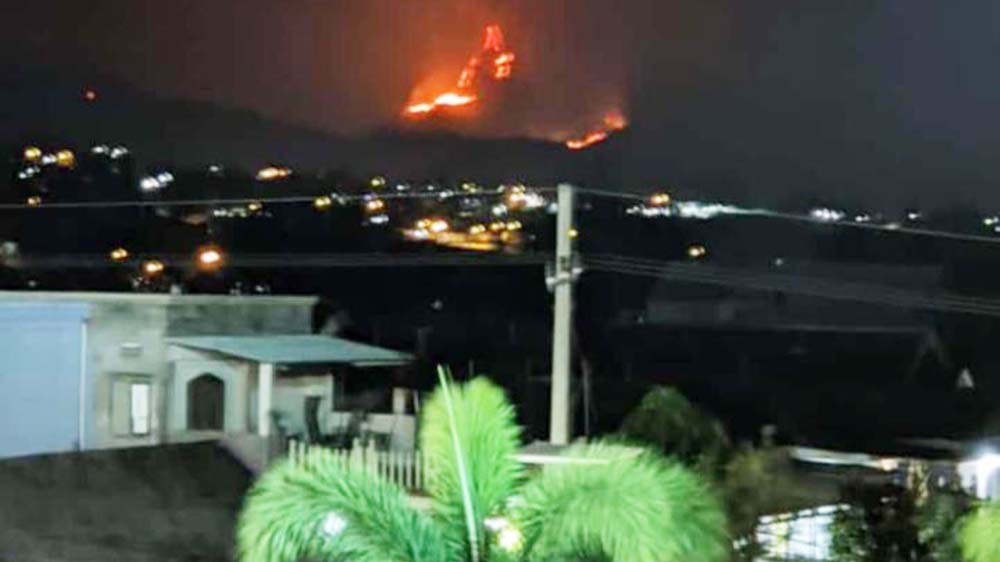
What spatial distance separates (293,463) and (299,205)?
10852mm

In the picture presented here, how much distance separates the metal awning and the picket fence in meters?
1.33

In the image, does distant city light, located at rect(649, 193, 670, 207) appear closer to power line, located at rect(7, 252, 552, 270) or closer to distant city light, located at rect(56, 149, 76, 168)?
power line, located at rect(7, 252, 552, 270)

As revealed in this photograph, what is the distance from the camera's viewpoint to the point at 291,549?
6.31m

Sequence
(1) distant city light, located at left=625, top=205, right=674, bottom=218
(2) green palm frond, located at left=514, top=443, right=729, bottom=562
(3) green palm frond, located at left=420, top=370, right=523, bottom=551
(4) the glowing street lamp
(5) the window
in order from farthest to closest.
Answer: (4) the glowing street lamp < (1) distant city light, located at left=625, top=205, right=674, bottom=218 < (5) the window < (3) green palm frond, located at left=420, top=370, right=523, bottom=551 < (2) green palm frond, located at left=514, top=443, right=729, bottom=562

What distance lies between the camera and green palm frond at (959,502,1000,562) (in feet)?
21.7

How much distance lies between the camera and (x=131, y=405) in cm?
1458

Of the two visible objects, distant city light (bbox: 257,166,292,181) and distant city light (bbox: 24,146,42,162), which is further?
distant city light (bbox: 24,146,42,162)

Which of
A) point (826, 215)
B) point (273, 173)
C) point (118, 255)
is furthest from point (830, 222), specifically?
point (118, 255)

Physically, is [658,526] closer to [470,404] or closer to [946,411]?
[470,404]

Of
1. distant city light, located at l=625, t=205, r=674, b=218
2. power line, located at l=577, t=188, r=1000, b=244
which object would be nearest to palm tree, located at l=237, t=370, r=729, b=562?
power line, located at l=577, t=188, r=1000, b=244

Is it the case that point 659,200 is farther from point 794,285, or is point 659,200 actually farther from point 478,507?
point 478,507

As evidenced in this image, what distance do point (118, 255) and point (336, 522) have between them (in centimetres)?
1255

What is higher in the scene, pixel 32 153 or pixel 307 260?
pixel 32 153

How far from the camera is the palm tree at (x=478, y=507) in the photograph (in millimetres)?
6188
